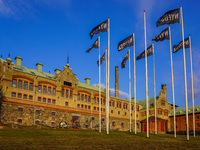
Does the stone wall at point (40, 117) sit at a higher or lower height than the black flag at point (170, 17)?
lower

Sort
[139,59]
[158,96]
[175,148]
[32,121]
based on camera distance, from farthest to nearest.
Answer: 1. [158,96]
2. [32,121]
3. [139,59]
4. [175,148]

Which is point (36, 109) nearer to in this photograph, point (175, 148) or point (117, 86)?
point (175, 148)

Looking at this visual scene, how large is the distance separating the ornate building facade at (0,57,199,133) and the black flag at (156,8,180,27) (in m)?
15.8

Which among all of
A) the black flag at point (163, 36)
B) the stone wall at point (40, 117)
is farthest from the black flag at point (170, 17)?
the stone wall at point (40, 117)

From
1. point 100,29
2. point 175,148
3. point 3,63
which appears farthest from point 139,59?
point 3,63

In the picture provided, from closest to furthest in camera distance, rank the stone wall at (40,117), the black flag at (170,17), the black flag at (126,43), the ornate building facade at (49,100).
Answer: the black flag at (170,17) → the black flag at (126,43) → the stone wall at (40,117) → the ornate building facade at (49,100)

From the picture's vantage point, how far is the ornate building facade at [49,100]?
4216 cm

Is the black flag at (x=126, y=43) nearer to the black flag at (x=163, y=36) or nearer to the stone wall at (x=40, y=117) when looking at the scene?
the black flag at (x=163, y=36)

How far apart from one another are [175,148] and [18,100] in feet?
104

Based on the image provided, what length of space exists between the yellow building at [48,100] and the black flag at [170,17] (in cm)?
1578

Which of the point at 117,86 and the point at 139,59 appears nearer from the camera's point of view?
the point at 139,59

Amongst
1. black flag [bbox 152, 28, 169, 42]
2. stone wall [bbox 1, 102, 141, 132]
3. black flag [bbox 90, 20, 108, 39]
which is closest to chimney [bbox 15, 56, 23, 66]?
stone wall [bbox 1, 102, 141, 132]

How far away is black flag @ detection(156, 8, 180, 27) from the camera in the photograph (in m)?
30.0

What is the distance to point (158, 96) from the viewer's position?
246ft
